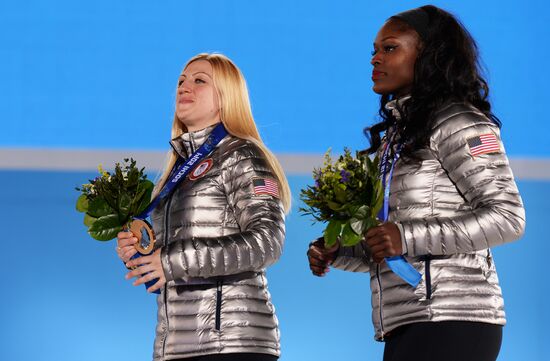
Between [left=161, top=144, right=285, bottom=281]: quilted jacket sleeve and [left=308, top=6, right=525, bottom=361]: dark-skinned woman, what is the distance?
277mm

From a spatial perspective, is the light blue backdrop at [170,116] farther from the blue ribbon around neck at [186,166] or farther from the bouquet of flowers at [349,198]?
the bouquet of flowers at [349,198]

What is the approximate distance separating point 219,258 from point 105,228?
36cm

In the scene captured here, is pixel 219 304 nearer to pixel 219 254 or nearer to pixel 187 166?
pixel 219 254

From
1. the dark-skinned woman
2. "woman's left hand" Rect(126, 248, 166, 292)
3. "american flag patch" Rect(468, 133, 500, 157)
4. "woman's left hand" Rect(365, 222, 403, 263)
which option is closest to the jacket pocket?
"woman's left hand" Rect(126, 248, 166, 292)

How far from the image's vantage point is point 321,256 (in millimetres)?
2572

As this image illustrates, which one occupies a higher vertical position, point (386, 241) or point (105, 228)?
point (105, 228)

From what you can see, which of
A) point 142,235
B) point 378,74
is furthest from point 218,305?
point 378,74

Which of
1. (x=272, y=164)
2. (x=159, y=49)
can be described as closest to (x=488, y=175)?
(x=272, y=164)

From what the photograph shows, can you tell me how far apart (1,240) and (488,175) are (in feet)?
9.69

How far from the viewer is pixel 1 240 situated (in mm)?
4645

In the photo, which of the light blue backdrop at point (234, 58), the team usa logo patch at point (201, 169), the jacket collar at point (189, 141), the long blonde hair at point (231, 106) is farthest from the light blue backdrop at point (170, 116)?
the team usa logo patch at point (201, 169)

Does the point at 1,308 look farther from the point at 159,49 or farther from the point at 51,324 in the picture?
the point at 159,49

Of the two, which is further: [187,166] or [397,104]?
[187,166]

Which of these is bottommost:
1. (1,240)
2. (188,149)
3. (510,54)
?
(188,149)
